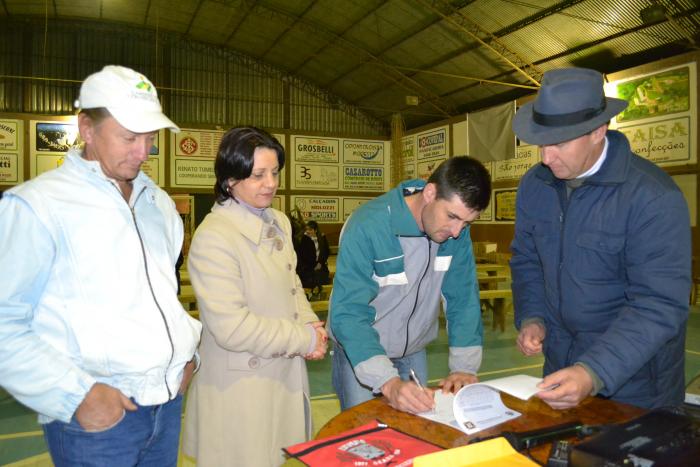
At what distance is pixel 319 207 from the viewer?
56.5 feet

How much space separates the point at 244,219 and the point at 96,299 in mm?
649

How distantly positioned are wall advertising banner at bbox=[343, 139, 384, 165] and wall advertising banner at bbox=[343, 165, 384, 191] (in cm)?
25

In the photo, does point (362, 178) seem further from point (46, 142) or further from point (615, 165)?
point (615, 165)

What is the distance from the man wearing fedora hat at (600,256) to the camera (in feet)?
4.85

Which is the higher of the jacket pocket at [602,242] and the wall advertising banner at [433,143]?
the wall advertising banner at [433,143]

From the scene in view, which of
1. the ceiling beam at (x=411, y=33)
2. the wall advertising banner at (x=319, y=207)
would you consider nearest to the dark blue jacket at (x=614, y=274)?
the ceiling beam at (x=411, y=33)

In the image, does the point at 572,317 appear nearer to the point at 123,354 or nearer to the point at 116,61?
the point at 123,354

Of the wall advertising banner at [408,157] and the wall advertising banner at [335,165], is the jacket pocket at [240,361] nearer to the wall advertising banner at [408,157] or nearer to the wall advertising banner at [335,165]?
the wall advertising banner at [335,165]

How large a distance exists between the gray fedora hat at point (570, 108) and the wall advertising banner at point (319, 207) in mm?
15395

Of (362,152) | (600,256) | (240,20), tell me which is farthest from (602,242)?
(362,152)

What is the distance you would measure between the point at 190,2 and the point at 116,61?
3.13 m

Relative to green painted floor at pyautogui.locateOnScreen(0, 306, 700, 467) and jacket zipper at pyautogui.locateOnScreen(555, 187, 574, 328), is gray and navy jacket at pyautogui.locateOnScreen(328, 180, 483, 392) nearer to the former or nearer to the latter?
jacket zipper at pyautogui.locateOnScreen(555, 187, 574, 328)

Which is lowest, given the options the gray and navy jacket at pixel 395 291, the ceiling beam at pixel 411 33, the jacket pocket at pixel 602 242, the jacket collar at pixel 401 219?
the gray and navy jacket at pixel 395 291

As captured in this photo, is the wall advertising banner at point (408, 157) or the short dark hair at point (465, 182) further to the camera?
the wall advertising banner at point (408, 157)
